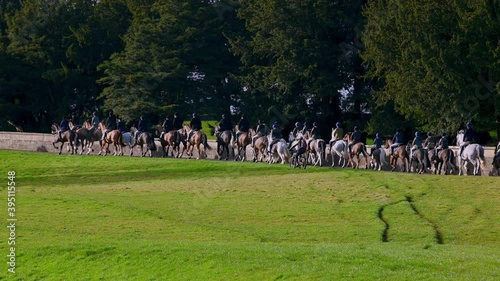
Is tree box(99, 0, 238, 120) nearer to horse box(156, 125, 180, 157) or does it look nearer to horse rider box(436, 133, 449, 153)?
horse box(156, 125, 180, 157)

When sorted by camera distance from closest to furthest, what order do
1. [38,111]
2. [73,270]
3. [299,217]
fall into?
[73,270], [299,217], [38,111]

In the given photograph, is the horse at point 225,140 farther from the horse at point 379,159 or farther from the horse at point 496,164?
the horse at point 496,164

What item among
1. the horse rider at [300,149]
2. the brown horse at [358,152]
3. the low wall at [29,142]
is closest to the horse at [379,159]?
the brown horse at [358,152]

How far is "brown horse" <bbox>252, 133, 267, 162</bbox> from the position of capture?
1818 inches

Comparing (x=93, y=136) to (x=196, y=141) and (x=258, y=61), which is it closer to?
(x=196, y=141)

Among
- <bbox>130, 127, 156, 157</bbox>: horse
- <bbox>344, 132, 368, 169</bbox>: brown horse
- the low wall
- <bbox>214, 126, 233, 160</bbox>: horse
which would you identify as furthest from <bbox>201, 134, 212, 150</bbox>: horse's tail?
the low wall

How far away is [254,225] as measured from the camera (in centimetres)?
2541

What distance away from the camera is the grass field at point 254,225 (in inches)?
709

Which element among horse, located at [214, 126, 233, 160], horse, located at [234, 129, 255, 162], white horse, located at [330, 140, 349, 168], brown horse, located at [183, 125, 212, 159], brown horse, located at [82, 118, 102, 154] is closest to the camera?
white horse, located at [330, 140, 349, 168]

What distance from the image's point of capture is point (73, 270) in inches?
758

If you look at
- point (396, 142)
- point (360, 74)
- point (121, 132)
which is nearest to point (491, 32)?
point (396, 142)

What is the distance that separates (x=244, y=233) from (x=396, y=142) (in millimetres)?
18450

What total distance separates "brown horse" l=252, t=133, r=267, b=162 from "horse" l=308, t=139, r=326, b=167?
3.25 metres

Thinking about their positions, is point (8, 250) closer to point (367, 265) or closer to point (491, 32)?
point (367, 265)
